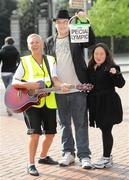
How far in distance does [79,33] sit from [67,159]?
1671 millimetres

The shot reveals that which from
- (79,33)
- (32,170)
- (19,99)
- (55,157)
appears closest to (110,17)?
(55,157)

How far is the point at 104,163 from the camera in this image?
6633 millimetres

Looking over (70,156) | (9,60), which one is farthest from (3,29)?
(70,156)

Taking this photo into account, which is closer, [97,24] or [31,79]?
[31,79]

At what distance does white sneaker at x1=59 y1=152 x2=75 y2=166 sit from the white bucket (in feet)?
5.02

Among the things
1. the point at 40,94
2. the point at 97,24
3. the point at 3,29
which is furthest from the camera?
the point at 3,29

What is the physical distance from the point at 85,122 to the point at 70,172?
715 mm

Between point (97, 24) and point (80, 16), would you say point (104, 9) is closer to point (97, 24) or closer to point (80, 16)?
point (97, 24)

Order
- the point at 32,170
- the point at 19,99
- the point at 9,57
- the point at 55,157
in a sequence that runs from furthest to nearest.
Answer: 1. the point at 9,57
2. the point at 55,157
3. the point at 19,99
4. the point at 32,170

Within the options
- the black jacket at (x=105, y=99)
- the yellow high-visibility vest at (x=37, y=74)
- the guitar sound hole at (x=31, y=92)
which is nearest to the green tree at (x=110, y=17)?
the black jacket at (x=105, y=99)

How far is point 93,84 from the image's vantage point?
6637 mm

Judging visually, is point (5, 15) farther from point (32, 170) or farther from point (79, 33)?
point (32, 170)

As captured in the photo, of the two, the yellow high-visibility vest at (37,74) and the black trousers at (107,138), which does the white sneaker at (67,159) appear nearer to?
the black trousers at (107,138)

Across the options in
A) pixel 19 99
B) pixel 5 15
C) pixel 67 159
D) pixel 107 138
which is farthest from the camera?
pixel 5 15
